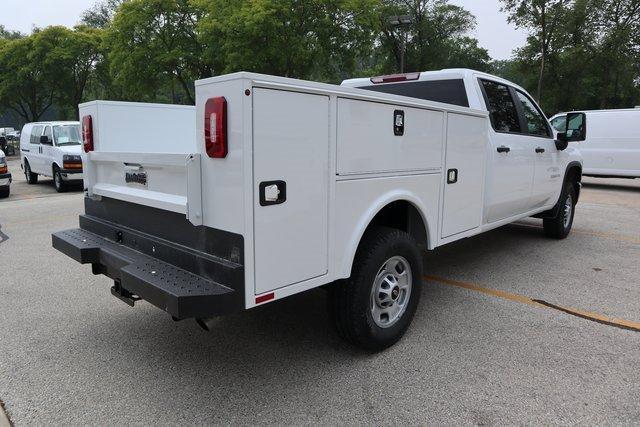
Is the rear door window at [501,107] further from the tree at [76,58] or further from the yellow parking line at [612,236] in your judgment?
the tree at [76,58]

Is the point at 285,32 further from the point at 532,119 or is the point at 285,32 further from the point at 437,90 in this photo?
the point at 437,90

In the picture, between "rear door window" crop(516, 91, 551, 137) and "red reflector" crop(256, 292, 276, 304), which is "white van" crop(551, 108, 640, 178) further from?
Result: "red reflector" crop(256, 292, 276, 304)

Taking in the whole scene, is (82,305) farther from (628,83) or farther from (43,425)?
(628,83)

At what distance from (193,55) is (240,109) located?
27051 millimetres

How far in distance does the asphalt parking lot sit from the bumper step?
2.17 ft

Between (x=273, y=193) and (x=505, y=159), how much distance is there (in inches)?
126

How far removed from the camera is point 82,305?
14.6ft

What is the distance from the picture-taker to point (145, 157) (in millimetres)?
3143

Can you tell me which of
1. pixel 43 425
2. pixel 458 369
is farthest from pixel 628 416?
pixel 43 425

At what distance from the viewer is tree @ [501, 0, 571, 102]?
28.6 metres

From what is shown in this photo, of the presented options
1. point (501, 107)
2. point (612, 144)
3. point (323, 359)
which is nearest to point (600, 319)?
point (501, 107)

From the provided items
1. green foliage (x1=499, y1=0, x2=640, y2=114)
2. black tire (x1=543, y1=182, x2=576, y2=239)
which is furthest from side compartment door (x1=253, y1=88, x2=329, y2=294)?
green foliage (x1=499, y1=0, x2=640, y2=114)

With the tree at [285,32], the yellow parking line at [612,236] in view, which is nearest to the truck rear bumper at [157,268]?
the yellow parking line at [612,236]

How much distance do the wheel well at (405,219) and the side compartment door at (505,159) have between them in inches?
45.1
